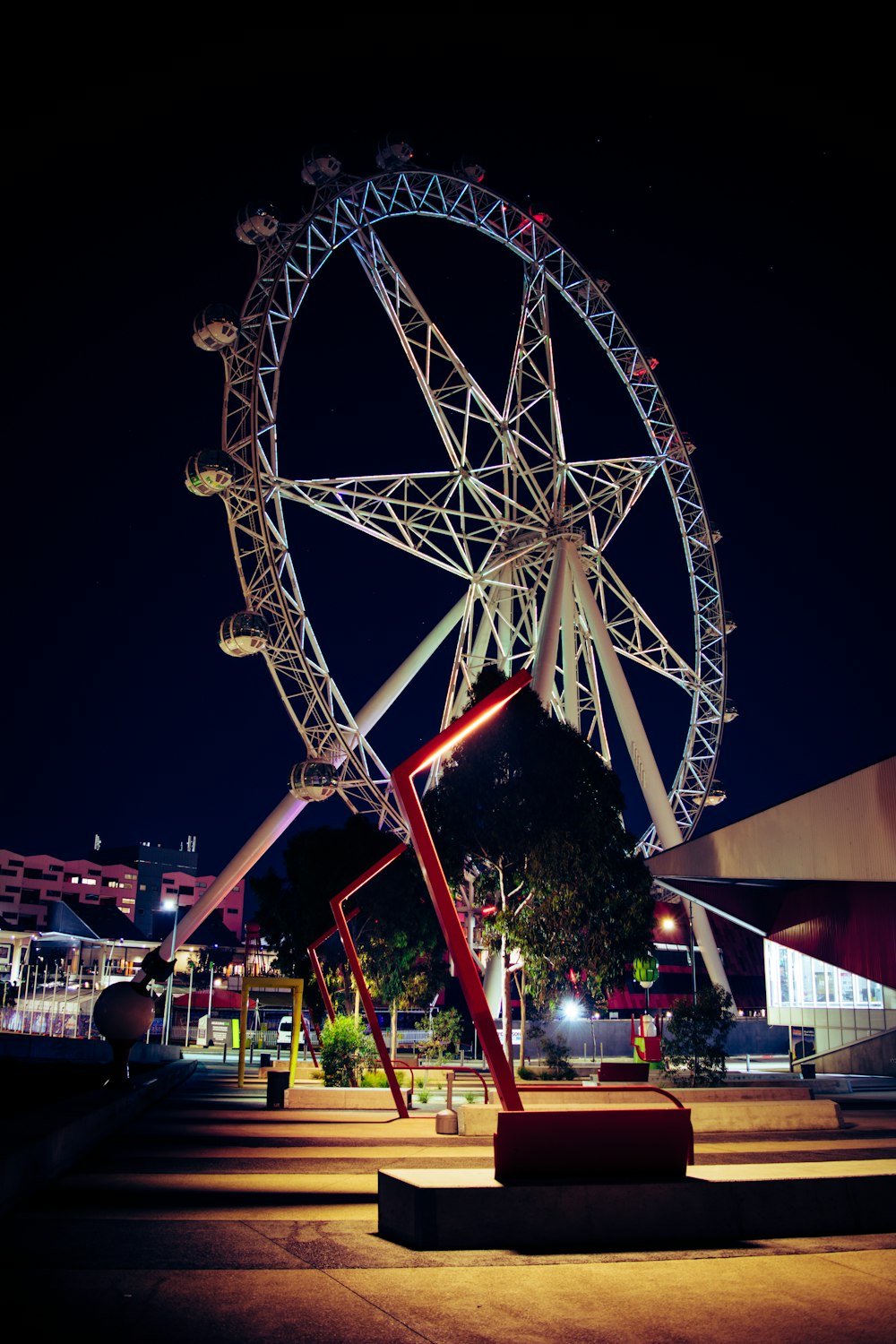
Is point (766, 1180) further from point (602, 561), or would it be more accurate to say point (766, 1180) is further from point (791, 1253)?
point (602, 561)

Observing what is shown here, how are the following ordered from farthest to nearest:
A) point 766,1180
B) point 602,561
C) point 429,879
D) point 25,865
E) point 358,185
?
point 25,865 → point 602,561 → point 358,185 → point 429,879 → point 766,1180

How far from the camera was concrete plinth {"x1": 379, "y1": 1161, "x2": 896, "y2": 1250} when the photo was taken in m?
7.16

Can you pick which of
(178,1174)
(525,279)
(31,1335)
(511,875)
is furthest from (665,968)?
(31,1335)

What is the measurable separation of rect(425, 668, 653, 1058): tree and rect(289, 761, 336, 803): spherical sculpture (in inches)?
409

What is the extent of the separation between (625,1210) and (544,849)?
635 inches

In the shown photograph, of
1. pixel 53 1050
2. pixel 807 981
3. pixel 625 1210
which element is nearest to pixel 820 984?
pixel 807 981

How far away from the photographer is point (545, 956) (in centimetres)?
2322

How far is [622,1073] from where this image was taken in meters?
19.9

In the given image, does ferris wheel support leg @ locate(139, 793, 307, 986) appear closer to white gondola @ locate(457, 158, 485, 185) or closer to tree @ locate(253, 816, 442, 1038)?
tree @ locate(253, 816, 442, 1038)

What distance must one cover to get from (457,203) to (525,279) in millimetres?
3398

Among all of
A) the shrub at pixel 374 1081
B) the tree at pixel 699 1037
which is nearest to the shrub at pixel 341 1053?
the shrub at pixel 374 1081

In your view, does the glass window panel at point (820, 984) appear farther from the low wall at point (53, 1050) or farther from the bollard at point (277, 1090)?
the bollard at point (277, 1090)

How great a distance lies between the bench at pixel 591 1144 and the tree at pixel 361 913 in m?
23.6

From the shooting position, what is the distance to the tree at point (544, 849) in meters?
23.3
